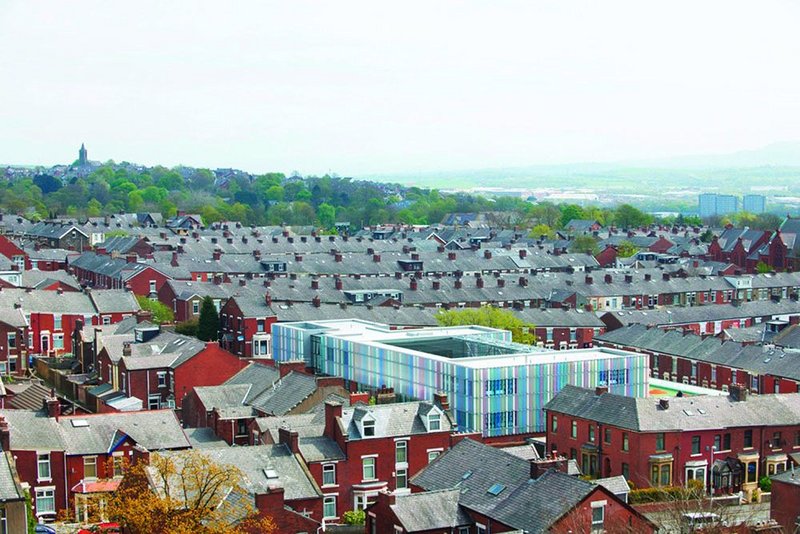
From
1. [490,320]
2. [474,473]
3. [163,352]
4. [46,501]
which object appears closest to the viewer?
[474,473]

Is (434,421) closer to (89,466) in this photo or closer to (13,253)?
(89,466)

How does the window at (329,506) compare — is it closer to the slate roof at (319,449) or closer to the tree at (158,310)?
the slate roof at (319,449)

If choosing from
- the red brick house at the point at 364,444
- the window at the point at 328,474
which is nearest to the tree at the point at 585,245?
the red brick house at the point at 364,444

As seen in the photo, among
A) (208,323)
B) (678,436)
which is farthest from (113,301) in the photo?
(678,436)

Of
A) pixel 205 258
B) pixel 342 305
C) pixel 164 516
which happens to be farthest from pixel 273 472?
pixel 205 258

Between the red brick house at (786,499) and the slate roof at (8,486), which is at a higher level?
the slate roof at (8,486)

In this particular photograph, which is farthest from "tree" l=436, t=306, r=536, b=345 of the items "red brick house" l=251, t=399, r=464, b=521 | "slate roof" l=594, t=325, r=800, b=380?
"red brick house" l=251, t=399, r=464, b=521

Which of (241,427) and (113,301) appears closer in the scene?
(241,427)
